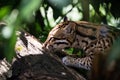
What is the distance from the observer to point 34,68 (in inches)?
91.6

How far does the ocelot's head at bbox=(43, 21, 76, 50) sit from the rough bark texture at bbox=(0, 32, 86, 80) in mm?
585

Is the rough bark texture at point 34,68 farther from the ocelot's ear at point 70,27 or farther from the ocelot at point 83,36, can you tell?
the ocelot's ear at point 70,27

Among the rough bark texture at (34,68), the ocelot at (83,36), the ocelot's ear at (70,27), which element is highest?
the ocelot's ear at (70,27)

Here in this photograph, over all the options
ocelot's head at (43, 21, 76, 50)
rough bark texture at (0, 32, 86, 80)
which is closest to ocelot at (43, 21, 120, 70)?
ocelot's head at (43, 21, 76, 50)

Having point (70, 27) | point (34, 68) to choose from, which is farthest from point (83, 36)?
point (34, 68)

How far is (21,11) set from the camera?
553mm

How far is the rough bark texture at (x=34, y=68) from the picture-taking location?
7.30 ft

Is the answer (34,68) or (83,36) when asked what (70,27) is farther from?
(34,68)

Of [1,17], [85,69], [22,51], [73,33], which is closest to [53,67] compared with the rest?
[22,51]

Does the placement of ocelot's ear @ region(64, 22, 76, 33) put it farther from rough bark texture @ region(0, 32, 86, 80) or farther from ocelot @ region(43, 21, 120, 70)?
rough bark texture @ region(0, 32, 86, 80)

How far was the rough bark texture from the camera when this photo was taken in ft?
7.30

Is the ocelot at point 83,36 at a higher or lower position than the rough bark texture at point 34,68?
higher

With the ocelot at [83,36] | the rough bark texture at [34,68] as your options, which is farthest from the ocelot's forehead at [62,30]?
the rough bark texture at [34,68]

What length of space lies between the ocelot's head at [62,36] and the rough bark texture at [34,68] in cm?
58
